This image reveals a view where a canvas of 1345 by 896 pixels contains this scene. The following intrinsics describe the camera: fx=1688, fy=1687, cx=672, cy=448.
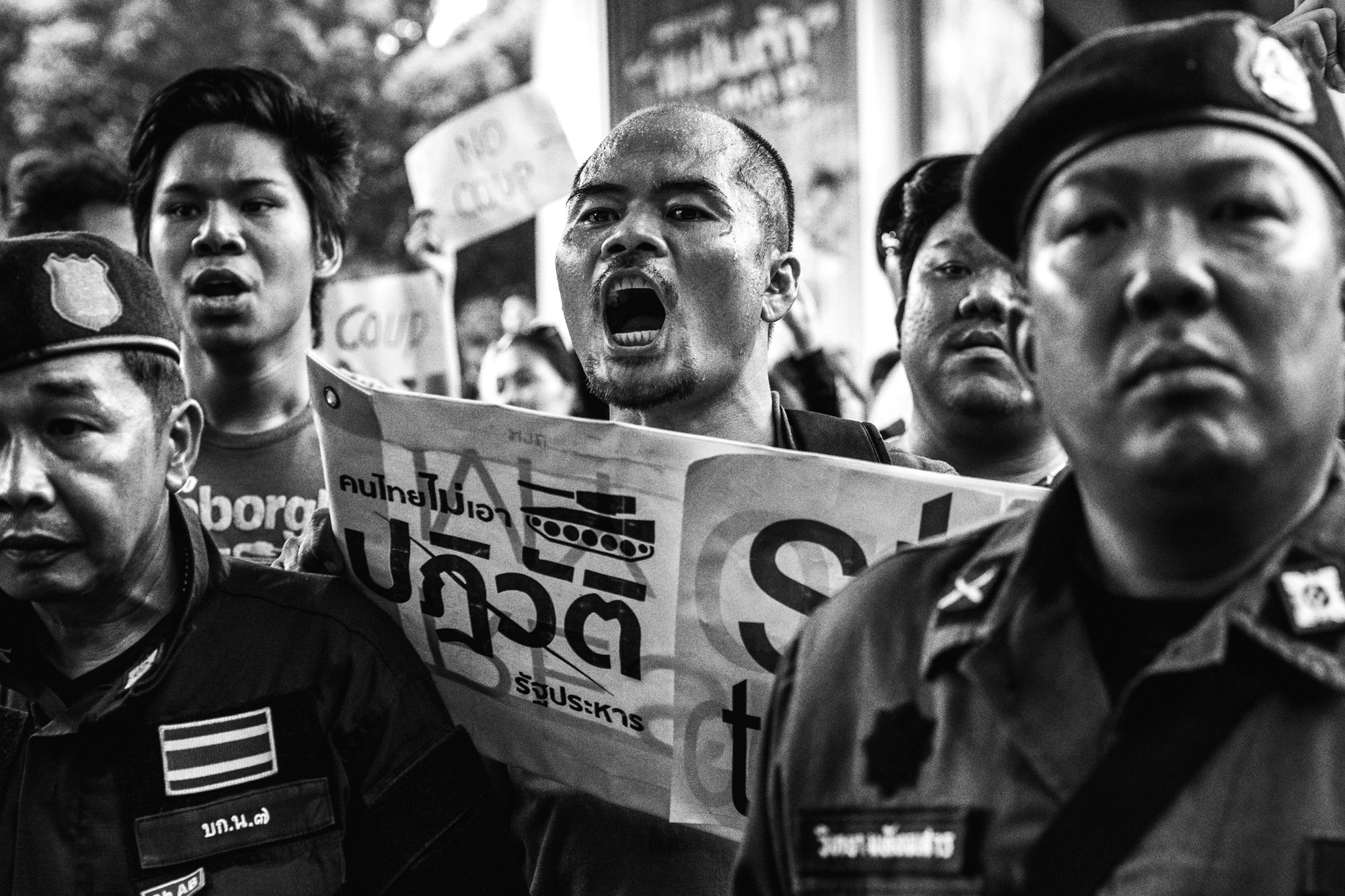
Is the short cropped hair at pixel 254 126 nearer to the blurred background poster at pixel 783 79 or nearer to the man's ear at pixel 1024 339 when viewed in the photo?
the man's ear at pixel 1024 339

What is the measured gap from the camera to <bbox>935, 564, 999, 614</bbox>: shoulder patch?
1.96 metres

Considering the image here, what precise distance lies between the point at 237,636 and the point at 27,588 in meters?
0.34

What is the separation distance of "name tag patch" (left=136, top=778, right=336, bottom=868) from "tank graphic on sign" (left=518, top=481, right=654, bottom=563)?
58cm

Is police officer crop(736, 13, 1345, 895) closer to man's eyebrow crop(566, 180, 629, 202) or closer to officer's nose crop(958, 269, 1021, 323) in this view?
man's eyebrow crop(566, 180, 629, 202)

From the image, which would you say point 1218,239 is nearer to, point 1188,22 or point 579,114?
point 1188,22

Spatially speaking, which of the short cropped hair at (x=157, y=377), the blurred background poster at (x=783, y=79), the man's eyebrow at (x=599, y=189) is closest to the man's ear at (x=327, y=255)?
the man's eyebrow at (x=599, y=189)

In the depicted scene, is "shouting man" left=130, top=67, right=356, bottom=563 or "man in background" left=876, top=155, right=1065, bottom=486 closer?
"man in background" left=876, top=155, right=1065, bottom=486

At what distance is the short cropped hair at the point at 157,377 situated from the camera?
2.85m

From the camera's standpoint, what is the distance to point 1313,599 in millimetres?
1750

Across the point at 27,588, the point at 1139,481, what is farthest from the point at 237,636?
the point at 1139,481

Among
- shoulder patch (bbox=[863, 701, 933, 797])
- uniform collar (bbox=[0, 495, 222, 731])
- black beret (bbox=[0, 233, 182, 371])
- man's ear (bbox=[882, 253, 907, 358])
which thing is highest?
black beret (bbox=[0, 233, 182, 371])

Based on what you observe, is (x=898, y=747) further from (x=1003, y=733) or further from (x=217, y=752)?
(x=217, y=752)

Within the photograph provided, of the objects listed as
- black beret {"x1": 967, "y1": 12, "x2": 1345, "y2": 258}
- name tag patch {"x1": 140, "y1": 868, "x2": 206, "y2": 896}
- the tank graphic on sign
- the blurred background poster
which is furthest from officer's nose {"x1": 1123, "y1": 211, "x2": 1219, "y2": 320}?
the blurred background poster

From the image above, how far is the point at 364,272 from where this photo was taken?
2308 centimetres
